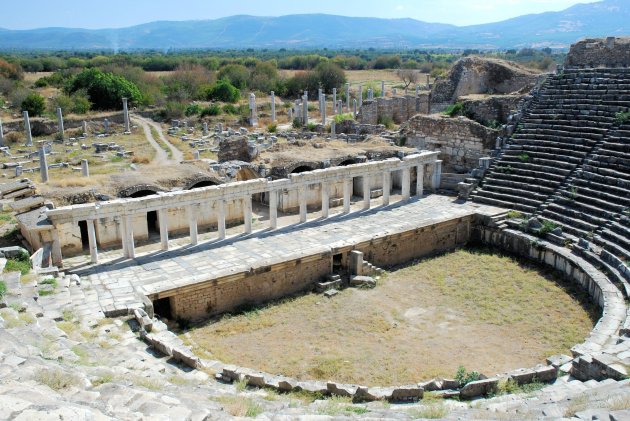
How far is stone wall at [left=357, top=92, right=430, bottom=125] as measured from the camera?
1658 inches

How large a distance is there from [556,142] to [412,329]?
12.4 m

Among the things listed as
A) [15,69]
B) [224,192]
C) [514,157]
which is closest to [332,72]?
[15,69]

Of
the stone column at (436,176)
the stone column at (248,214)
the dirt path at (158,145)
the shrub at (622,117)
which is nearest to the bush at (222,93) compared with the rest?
the dirt path at (158,145)

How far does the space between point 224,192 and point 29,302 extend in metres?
7.31

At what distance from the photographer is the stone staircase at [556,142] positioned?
70.1 ft

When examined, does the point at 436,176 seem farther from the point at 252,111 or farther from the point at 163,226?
the point at 252,111

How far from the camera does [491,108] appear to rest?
28844 millimetres

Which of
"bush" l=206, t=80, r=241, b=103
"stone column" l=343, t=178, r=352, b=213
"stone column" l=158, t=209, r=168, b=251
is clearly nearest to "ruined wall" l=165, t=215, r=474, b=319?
"stone column" l=343, t=178, r=352, b=213

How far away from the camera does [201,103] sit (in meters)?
58.1

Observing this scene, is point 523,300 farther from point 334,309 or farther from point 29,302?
point 29,302

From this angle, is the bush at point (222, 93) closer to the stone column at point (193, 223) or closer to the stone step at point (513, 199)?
the stone step at point (513, 199)

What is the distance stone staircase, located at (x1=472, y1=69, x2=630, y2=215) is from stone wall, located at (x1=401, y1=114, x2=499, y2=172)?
4.51 ft

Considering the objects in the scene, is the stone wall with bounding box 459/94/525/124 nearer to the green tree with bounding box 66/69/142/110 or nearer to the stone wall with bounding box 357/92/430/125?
the stone wall with bounding box 357/92/430/125

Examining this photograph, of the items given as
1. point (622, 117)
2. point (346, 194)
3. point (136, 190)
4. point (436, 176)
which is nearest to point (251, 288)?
point (136, 190)
